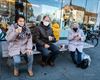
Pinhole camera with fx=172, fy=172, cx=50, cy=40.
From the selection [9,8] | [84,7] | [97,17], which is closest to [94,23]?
[97,17]

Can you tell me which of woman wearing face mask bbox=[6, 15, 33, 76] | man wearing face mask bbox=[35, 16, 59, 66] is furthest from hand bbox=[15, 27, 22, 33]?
man wearing face mask bbox=[35, 16, 59, 66]

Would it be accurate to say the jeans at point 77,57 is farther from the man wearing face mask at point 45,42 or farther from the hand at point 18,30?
the hand at point 18,30

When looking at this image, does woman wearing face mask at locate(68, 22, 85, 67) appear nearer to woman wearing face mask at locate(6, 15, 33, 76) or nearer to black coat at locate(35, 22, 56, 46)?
black coat at locate(35, 22, 56, 46)

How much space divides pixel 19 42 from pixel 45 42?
870 mm

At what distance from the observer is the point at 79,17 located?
1073cm

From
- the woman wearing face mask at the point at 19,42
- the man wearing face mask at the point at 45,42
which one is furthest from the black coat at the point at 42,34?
the woman wearing face mask at the point at 19,42

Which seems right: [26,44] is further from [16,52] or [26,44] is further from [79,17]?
[79,17]

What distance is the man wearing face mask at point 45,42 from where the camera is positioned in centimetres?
441

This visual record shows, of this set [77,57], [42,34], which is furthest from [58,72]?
[42,34]

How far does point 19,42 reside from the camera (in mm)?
3953

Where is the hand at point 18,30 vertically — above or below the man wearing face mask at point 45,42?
above

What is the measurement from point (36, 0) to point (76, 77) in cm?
552

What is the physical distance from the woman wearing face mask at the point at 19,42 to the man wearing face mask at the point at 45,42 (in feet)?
1.57

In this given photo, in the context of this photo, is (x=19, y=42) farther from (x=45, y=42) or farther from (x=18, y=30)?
(x=45, y=42)
